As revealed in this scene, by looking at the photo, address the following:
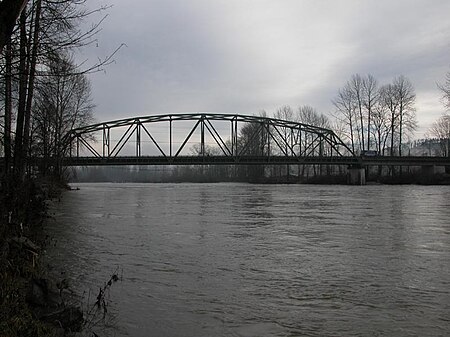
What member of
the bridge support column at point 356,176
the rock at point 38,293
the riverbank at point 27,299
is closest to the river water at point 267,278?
the riverbank at point 27,299

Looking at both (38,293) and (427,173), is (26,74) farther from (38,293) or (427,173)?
(427,173)

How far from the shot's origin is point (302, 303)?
6711 mm

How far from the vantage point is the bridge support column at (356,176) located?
78.9m

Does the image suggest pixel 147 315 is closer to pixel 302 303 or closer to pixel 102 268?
pixel 302 303

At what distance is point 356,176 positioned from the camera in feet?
264

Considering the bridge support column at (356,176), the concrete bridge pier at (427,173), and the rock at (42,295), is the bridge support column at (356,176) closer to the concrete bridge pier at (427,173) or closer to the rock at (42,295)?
the concrete bridge pier at (427,173)

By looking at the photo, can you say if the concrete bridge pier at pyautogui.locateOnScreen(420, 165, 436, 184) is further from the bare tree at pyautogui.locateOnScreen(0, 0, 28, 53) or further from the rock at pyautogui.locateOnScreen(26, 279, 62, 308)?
the bare tree at pyautogui.locateOnScreen(0, 0, 28, 53)

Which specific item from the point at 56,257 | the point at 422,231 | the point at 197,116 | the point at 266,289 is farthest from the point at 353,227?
the point at 197,116

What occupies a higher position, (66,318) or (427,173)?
(427,173)

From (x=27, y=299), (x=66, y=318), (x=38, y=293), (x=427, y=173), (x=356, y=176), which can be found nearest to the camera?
(x=66, y=318)

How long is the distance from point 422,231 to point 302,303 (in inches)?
371

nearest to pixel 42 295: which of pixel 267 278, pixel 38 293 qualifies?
pixel 38 293

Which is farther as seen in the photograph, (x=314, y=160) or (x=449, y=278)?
(x=314, y=160)

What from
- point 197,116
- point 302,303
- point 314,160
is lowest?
point 302,303
